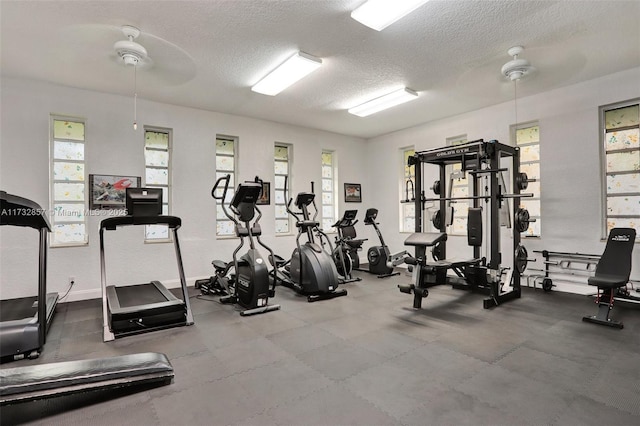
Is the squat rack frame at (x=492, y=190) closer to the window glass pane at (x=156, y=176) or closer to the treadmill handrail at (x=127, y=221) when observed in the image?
the treadmill handrail at (x=127, y=221)

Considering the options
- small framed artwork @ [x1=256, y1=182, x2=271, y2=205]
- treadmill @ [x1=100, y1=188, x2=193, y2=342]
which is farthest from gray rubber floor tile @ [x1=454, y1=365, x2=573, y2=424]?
small framed artwork @ [x1=256, y1=182, x2=271, y2=205]

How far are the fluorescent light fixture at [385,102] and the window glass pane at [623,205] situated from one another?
348 centimetres

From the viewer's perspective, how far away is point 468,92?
5461 millimetres

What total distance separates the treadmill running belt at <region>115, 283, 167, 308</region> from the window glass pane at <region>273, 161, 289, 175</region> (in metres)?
3.56

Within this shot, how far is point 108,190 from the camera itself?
17.5 feet

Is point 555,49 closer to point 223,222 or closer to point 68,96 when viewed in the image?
point 223,222

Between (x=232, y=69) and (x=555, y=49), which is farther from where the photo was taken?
(x=232, y=69)

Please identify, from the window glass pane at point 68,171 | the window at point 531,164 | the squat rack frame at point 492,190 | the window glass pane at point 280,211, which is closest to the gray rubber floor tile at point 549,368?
the squat rack frame at point 492,190

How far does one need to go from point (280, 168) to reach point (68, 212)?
157 inches

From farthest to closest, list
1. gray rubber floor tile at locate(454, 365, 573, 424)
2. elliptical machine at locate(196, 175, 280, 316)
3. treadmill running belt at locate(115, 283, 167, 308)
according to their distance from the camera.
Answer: elliptical machine at locate(196, 175, 280, 316), treadmill running belt at locate(115, 283, 167, 308), gray rubber floor tile at locate(454, 365, 573, 424)

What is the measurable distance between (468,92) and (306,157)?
366 centimetres

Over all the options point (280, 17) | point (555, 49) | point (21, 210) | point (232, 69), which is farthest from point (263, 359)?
point (555, 49)

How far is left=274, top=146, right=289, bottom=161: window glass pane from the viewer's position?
24.1ft

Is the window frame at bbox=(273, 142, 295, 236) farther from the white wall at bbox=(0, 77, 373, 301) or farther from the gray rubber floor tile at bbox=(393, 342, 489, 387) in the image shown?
the gray rubber floor tile at bbox=(393, 342, 489, 387)
